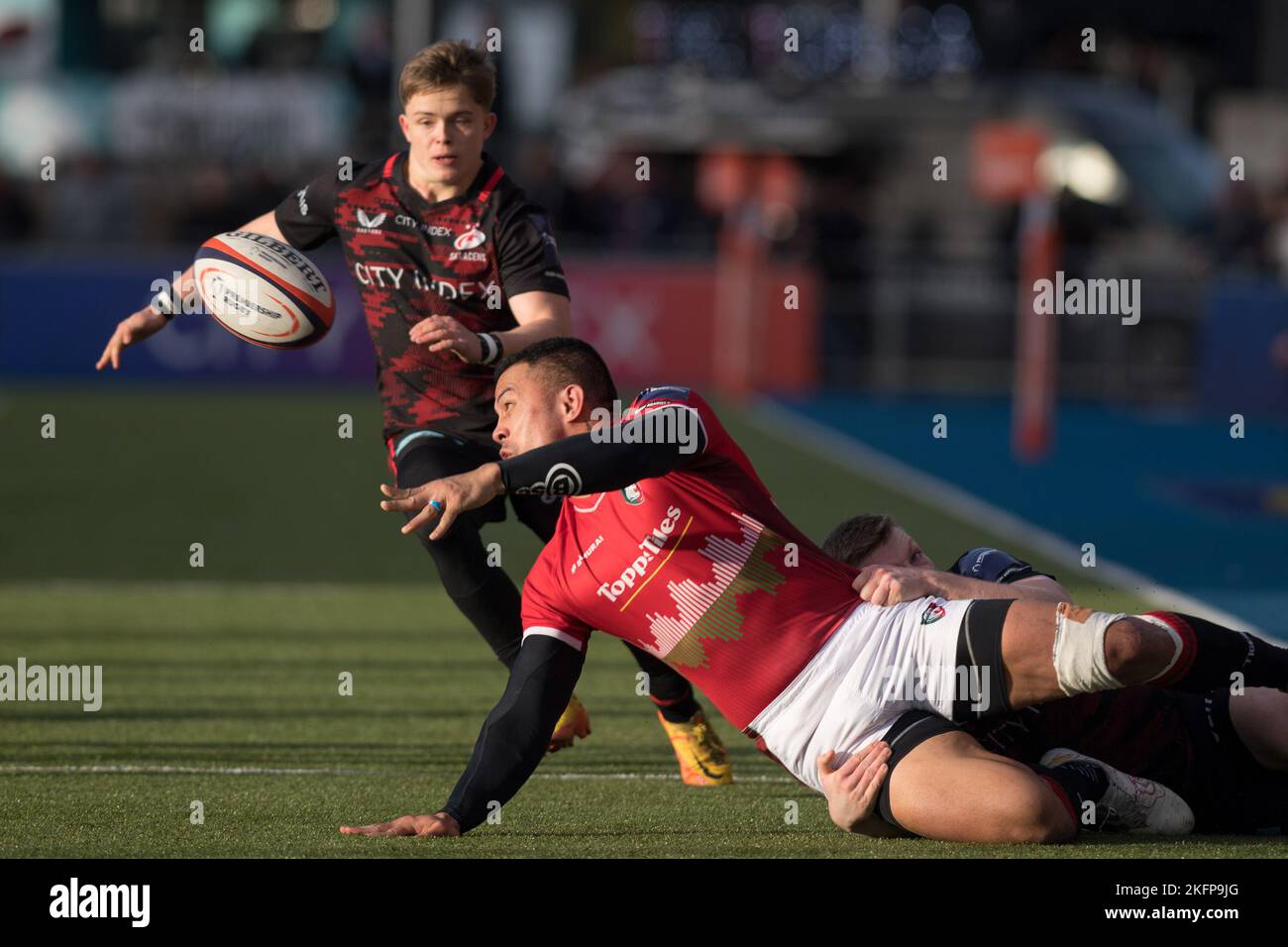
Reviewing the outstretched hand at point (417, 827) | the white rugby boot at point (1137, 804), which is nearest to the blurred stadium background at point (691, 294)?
the outstretched hand at point (417, 827)

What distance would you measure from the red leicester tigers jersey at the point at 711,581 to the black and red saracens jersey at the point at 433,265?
1.36m

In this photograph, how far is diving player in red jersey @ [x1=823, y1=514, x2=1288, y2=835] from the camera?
19.0ft

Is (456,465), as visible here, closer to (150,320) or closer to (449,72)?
(150,320)

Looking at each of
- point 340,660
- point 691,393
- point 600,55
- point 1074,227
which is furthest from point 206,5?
point 691,393

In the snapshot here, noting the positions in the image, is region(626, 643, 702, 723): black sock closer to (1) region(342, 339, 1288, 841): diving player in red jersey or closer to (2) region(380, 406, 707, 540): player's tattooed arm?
(1) region(342, 339, 1288, 841): diving player in red jersey

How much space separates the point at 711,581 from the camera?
5.60 metres

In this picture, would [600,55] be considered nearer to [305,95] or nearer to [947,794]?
[305,95]

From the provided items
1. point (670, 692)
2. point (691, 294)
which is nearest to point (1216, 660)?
point (670, 692)

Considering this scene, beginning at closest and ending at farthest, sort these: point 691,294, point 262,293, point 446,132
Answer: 1. point 446,132
2. point 262,293
3. point 691,294

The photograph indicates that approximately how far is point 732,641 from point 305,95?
22499mm

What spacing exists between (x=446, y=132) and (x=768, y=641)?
6.88 feet

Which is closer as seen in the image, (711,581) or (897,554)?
(711,581)

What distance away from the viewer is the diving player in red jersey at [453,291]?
667 centimetres

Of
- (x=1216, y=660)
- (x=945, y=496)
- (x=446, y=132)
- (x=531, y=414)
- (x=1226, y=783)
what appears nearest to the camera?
(x=1216, y=660)
